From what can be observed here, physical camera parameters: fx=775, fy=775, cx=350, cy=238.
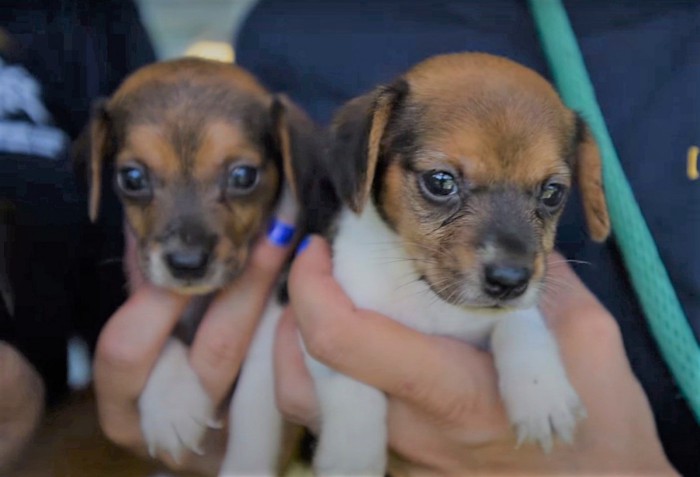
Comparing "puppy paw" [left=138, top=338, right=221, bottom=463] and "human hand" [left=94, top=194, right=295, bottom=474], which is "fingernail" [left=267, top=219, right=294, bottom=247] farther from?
"puppy paw" [left=138, top=338, right=221, bottom=463]

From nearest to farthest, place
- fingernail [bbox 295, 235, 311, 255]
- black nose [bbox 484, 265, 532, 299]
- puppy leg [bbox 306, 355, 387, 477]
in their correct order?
black nose [bbox 484, 265, 532, 299] < puppy leg [bbox 306, 355, 387, 477] < fingernail [bbox 295, 235, 311, 255]

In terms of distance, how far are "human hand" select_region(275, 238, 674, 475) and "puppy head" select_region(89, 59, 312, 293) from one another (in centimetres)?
25

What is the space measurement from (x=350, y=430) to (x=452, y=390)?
0.94ft

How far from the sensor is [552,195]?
2078 mm

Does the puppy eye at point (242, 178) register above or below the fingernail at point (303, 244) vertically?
above

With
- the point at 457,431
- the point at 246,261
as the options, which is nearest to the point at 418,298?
the point at 457,431

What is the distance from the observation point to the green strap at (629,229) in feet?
6.93

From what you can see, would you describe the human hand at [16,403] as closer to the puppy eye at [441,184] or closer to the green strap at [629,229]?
the puppy eye at [441,184]

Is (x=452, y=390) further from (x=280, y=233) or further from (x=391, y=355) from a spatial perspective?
(x=280, y=233)

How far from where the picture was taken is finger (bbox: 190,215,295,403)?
7.47 feet

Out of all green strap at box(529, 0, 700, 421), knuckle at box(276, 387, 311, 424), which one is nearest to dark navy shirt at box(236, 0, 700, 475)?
green strap at box(529, 0, 700, 421)

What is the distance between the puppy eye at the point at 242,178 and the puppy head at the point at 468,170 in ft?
1.06

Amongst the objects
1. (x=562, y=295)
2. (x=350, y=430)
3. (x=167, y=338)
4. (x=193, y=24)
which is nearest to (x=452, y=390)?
(x=350, y=430)

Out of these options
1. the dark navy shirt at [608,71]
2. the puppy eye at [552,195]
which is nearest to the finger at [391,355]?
the puppy eye at [552,195]
